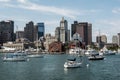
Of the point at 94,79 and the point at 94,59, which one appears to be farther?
the point at 94,59

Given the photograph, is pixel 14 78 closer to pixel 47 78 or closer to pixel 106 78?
pixel 47 78

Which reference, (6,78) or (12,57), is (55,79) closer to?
(6,78)

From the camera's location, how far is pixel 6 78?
68.7 meters

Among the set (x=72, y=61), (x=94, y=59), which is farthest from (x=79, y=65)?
(x=94, y=59)

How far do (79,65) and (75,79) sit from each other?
92.4ft

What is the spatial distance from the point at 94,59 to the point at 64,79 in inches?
3047

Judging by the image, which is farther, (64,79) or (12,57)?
(12,57)

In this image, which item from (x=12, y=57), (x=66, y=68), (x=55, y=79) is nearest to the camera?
(x=55, y=79)

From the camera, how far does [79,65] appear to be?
95.3 meters

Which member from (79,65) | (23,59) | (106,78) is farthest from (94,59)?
(106,78)

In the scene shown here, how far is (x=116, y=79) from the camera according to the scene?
67.1 meters

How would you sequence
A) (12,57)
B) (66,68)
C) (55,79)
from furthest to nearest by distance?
(12,57) < (66,68) < (55,79)

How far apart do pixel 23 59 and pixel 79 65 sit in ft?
170

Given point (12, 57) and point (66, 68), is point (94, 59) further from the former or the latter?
point (66, 68)
